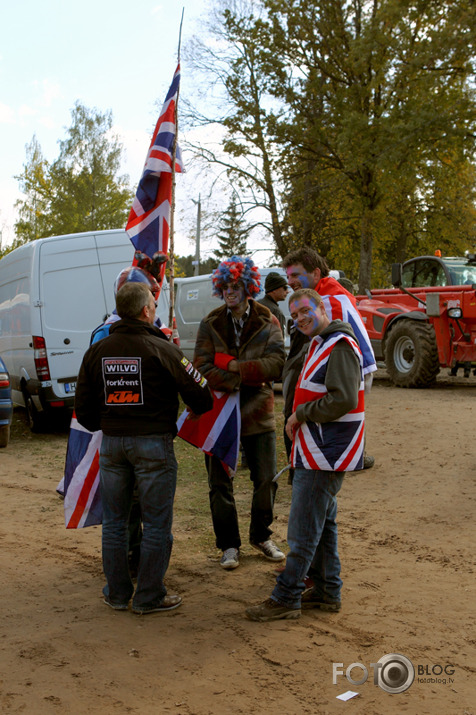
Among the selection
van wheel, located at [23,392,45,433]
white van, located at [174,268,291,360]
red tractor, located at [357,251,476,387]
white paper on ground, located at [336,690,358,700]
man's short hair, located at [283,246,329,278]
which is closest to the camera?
white paper on ground, located at [336,690,358,700]

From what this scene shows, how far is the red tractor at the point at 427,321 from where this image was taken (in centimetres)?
1186

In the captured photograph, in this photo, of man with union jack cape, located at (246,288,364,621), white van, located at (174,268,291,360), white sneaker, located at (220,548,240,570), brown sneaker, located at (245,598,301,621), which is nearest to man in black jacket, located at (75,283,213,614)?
brown sneaker, located at (245,598,301,621)

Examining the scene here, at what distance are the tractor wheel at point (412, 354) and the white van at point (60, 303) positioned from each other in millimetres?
4985

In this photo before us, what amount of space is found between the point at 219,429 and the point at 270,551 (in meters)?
0.94

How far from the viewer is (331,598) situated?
13.3ft

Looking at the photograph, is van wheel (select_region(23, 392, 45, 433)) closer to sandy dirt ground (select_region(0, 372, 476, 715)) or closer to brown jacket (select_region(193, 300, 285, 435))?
sandy dirt ground (select_region(0, 372, 476, 715))

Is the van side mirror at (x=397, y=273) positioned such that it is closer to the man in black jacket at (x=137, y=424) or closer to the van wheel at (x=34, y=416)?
the van wheel at (x=34, y=416)

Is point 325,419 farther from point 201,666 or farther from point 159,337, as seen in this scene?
point 201,666

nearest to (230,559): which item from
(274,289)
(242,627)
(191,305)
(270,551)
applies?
(270,551)

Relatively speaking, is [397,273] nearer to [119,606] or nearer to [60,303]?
[60,303]

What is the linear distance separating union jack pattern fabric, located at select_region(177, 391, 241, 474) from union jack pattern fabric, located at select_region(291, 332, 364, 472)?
86 cm

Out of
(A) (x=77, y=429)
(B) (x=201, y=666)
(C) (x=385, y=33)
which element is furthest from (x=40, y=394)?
(C) (x=385, y=33)

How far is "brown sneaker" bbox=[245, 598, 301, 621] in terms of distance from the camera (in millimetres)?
3877

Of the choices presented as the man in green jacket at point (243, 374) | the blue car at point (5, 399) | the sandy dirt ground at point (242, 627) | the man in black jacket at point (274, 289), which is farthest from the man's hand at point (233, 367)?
the blue car at point (5, 399)
